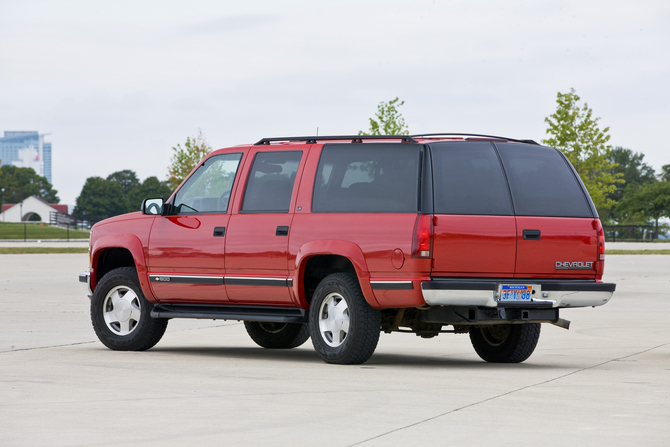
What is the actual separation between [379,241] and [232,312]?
1895mm

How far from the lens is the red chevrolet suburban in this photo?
9.72 metres

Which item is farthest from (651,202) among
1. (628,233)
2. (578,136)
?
(578,136)

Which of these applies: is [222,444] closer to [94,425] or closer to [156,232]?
[94,425]

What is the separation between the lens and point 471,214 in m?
9.75

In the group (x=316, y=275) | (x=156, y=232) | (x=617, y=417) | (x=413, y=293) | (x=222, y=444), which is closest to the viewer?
(x=222, y=444)

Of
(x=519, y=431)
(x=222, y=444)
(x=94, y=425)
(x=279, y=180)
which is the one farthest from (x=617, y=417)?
(x=279, y=180)

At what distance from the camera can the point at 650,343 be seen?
1287cm

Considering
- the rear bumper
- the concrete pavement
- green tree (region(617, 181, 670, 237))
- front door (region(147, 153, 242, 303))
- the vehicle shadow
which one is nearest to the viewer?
the concrete pavement

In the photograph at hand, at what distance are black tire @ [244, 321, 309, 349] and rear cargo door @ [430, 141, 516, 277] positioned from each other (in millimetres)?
2967

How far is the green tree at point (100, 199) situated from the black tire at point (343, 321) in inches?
6242

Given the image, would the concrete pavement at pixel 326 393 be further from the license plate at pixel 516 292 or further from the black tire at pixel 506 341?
the license plate at pixel 516 292

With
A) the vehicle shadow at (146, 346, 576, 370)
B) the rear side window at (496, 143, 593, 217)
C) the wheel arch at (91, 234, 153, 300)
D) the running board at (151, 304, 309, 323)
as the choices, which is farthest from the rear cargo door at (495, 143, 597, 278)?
the wheel arch at (91, 234, 153, 300)

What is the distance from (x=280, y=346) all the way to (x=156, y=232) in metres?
1.86

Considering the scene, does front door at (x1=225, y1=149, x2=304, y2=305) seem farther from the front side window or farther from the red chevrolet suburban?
the front side window
